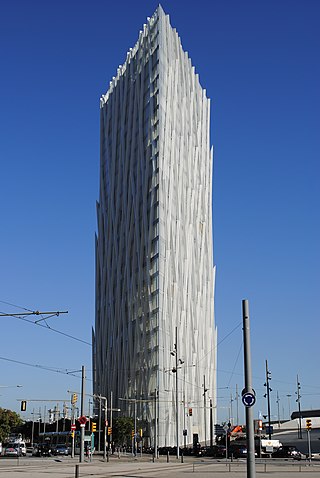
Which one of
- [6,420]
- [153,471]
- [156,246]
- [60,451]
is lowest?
[60,451]

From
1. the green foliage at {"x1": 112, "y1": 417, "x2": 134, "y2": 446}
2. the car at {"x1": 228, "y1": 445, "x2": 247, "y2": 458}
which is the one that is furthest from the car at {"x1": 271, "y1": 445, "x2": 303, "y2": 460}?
the green foliage at {"x1": 112, "y1": 417, "x2": 134, "y2": 446}

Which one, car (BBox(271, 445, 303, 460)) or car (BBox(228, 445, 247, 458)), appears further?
car (BBox(271, 445, 303, 460))

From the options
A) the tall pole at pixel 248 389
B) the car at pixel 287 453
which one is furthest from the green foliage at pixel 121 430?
the tall pole at pixel 248 389

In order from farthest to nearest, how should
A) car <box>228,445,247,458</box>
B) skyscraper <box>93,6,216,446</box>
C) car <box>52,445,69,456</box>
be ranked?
skyscraper <box>93,6,216,446</box>
car <box>52,445,69,456</box>
car <box>228,445,247,458</box>

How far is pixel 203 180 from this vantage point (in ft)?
462

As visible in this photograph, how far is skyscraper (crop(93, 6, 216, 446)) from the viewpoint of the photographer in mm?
113438

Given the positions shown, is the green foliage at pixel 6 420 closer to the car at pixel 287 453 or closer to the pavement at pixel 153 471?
the pavement at pixel 153 471

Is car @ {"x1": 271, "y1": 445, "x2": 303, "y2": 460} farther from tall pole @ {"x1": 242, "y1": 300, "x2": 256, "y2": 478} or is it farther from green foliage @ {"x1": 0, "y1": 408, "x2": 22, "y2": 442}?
tall pole @ {"x1": 242, "y1": 300, "x2": 256, "y2": 478}

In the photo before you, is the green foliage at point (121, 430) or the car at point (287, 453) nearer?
the car at point (287, 453)

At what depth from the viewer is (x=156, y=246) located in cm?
11569

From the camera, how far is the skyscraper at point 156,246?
4466 inches

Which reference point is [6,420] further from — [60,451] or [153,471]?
[153,471]

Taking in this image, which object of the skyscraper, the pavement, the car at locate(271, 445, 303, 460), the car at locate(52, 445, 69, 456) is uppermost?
the skyscraper

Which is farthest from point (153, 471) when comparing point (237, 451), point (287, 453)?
point (287, 453)
